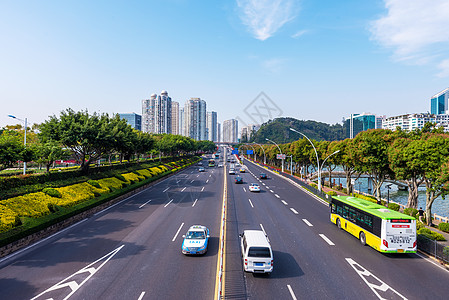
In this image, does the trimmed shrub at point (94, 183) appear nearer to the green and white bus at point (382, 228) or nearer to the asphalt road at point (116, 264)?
the asphalt road at point (116, 264)

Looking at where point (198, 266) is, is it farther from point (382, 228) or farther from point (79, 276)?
point (382, 228)

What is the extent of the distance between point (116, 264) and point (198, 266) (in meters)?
5.01

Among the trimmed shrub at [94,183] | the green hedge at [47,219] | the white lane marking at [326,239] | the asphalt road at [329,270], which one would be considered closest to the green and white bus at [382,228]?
the asphalt road at [329,270]

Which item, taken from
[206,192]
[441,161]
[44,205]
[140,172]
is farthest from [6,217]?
[441,161]

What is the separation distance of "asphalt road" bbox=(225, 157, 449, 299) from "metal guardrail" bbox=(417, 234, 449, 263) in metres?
0.89

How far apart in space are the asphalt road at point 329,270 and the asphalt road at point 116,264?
2427mm

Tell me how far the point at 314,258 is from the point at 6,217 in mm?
21780

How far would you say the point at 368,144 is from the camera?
32625 millimetres

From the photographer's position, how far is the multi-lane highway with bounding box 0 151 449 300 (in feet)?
39.6

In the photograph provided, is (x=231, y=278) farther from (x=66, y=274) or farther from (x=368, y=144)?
(x=368, y=144)

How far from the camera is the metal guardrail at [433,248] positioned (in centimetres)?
1593

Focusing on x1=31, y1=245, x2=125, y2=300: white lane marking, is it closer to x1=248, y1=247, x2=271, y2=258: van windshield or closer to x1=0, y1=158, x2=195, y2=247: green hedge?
x1=0, y1=158, x2=195, y2=247: green hedge

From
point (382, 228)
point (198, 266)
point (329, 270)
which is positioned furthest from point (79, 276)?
point (382, 228)

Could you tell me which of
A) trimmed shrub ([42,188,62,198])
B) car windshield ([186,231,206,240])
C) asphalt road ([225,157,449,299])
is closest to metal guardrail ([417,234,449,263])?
asphalt road ([225,157,449,299])
